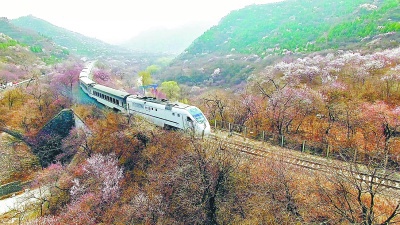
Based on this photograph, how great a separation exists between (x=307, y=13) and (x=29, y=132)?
395 feet

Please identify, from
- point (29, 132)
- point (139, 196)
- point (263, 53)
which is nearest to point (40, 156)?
point (29, 132)

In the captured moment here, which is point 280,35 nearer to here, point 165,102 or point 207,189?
point 165,102

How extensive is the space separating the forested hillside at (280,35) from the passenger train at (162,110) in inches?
1703

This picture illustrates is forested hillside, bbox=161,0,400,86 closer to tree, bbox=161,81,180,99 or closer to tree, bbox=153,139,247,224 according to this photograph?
tree, bbox=161,81,180,99

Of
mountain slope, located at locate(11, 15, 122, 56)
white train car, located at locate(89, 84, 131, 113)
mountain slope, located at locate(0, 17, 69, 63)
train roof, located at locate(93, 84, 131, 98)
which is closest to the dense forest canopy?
white train car, located at locate(89, 84, 131, 113)

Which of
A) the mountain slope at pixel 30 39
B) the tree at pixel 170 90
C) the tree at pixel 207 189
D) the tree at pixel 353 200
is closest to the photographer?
the tree at pixel 353 200

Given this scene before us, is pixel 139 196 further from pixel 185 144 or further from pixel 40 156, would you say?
pixel 40 156

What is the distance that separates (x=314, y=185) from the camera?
16.1 m

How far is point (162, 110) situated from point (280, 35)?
309ft

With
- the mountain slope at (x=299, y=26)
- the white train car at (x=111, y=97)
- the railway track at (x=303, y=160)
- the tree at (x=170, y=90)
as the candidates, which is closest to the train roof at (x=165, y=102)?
the white train car at (x=111, y=97)

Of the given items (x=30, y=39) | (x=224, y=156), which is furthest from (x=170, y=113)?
(x=30, y=39)

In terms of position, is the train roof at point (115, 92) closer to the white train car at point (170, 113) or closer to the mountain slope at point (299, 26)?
the white train car at point (170, 113)

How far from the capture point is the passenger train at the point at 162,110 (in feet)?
76.3

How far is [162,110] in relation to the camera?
85.6 ft
